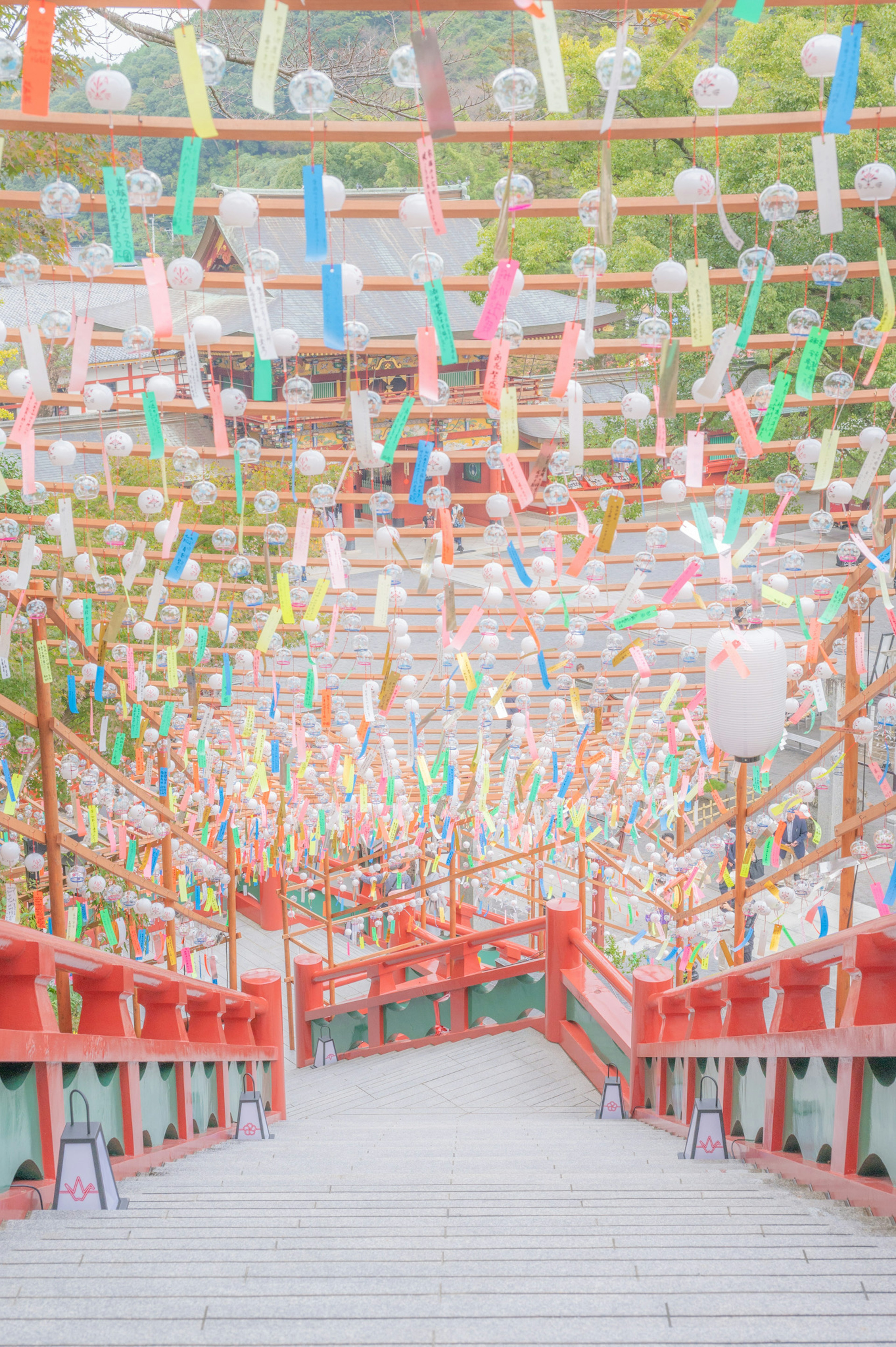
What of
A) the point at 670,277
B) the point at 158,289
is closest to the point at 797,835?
the point at 670,277

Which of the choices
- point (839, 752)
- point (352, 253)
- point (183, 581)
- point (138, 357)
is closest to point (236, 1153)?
point (183, 581)

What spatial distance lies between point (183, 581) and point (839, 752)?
22.2 feet

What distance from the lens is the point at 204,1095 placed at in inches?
175

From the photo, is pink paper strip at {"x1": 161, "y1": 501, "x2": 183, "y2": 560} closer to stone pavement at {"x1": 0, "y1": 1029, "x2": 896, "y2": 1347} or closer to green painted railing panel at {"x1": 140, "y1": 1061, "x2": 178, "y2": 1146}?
green painted railing panel at {"x1": 140, "y1": 1061, "x2": 178, "y2": 1146}

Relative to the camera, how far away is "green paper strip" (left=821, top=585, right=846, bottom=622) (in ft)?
12.9

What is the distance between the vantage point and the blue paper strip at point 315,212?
1.87m

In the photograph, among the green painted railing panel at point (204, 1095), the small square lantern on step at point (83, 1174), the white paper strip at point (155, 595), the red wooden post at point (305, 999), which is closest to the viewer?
the small square lantern on step at point (83, 1174)

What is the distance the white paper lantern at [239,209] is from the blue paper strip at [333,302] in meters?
0.17

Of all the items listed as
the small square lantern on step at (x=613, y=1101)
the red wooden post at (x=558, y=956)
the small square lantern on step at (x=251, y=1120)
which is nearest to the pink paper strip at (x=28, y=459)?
the small square lantern on step at (x=251, y=1120)

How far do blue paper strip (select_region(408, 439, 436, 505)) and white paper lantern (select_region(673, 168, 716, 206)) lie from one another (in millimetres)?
977

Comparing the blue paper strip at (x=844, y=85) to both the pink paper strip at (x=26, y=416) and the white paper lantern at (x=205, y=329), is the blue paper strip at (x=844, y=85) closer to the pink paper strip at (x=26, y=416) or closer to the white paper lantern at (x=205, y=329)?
the white paper lantern at (x=205, y=329)

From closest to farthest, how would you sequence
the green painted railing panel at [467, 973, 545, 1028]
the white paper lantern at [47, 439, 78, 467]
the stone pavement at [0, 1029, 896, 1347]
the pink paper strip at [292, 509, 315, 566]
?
the stone pavement at [0, 1029, 896, 1347]
the white paper lantern at [47, 439, 78, 467]
the pink paper strip at [292, 509, 315, 566]
the green painted railing panel at [467, 973, 545, 1028]

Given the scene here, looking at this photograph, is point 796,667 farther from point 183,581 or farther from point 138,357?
point 138,357

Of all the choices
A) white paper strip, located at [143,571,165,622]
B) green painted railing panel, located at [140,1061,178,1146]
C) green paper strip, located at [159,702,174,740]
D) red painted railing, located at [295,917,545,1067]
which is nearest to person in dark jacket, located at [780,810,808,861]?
red painted railing, located at [295,917,545,1067]
